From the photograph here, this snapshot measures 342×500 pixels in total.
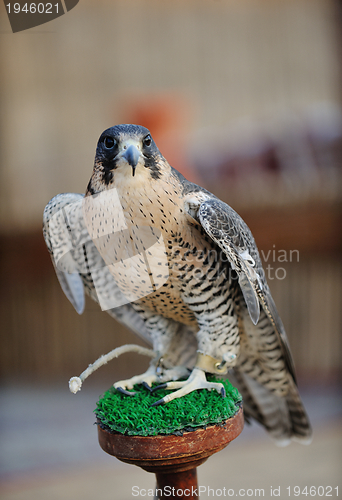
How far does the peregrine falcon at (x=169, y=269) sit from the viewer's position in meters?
1.11

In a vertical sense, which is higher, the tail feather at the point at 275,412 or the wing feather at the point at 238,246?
the wing feather at the point at 238,246

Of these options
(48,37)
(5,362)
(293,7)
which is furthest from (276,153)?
(5,362)

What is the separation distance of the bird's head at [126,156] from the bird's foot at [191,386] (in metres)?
0.70

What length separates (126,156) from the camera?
39.4 inches

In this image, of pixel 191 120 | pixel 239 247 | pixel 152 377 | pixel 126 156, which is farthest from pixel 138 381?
pixel 191 120

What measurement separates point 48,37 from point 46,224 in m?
2.31

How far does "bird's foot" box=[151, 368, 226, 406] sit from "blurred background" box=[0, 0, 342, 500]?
189 cm

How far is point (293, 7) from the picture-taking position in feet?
10.2

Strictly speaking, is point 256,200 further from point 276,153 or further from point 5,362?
point 5,362

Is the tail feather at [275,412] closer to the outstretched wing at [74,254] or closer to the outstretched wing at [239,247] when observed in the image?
the outstretched wing at [239,247]

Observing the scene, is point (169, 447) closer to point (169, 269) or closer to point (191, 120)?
point (169, 269)
